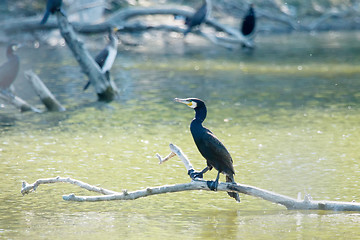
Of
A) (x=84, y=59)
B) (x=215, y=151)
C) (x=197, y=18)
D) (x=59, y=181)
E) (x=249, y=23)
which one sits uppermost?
(x=249, y=23)

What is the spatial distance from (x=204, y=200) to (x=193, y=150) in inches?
93.7

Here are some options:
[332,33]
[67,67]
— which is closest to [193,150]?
[67,67]

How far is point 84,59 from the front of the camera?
1314cm

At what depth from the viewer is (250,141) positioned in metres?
9.56

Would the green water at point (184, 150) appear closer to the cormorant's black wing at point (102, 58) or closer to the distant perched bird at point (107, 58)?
the distant perched bird at point (107, 58)

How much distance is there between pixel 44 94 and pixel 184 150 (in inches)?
168

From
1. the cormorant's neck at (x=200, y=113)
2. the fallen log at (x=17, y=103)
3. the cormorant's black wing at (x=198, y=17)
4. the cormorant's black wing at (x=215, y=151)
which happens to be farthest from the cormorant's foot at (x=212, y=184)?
the cormorant's black wing at (x=198, y=17)

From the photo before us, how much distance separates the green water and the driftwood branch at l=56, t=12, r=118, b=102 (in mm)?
368

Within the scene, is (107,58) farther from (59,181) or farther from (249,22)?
(249,22)

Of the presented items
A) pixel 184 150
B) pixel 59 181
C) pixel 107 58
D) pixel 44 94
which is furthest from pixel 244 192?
pixel 107 58

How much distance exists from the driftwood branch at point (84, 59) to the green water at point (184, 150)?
0.37 metres

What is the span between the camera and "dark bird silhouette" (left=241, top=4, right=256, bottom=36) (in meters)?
21.9

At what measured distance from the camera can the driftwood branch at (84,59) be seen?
13047mm

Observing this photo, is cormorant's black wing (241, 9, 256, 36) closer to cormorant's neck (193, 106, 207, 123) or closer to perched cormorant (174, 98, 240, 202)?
cormorant's neck (193, 106, 207, 123)
